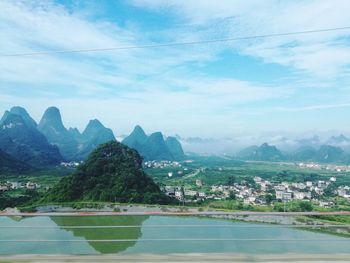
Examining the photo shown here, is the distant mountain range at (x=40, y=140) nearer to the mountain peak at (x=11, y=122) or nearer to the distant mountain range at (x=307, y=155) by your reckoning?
the mountain peak at (x=11, y=122)

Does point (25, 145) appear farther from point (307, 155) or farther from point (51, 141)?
point (307, 155)

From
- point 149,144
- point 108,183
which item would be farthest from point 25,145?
point 149,144

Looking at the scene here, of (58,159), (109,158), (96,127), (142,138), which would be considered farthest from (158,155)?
(109,158)

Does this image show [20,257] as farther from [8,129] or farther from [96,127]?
[96,127]

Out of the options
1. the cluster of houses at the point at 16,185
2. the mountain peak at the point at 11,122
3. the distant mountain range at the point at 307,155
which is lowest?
the cluster of houses at the point at 16,185

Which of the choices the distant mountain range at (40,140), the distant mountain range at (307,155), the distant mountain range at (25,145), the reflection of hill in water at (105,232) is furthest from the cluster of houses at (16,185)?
the distant mountain range at (307,155)
